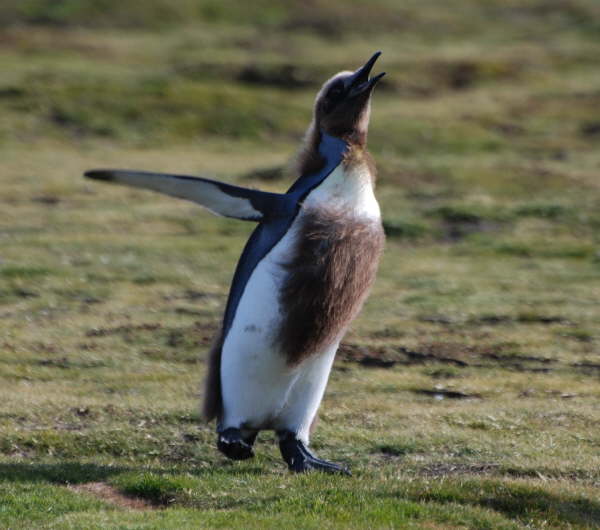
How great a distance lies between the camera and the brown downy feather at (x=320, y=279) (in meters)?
8.13

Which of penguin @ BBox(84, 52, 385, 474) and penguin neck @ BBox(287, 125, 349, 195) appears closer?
penguin @ BBox(84, 52, 385, 474)

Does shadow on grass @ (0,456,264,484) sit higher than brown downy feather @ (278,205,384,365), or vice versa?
brown downy feather @ (278,205,384,365)

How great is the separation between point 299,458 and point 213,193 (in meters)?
1.97

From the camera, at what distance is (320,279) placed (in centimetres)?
813

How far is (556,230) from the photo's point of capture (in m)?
21.7

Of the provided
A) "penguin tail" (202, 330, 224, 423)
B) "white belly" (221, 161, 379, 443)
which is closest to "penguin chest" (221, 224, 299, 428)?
"white belly" (221, 161, 379, 443)

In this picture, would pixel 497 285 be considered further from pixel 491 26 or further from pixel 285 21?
pixel 491 26

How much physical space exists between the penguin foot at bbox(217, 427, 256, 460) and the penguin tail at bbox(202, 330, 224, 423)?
0.78ft

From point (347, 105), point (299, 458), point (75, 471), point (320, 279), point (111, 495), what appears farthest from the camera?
point (347, 105)

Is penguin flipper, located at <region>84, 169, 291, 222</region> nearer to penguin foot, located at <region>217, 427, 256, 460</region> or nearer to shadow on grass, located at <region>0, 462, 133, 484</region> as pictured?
penguin foot, located at <region>217, 427, 256, 460</region>

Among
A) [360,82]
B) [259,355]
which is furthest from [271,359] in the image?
[360,82]

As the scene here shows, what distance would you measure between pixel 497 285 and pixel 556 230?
14.0ft

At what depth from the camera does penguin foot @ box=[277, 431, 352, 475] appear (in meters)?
8.34

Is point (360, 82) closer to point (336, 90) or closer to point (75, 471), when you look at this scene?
point (336, 90)
